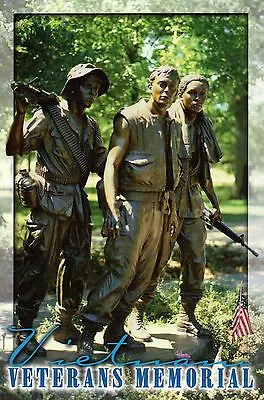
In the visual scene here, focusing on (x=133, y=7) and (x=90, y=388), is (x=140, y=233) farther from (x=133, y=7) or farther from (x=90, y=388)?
(x=133, y=7)

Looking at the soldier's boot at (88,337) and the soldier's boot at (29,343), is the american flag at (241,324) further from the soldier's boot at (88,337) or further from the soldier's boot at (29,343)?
the soldier's boot at (29,343)

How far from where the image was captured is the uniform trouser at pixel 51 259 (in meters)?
5.43

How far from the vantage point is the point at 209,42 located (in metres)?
8.59

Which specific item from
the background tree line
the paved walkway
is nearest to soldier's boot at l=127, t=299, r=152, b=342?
the paved walkway

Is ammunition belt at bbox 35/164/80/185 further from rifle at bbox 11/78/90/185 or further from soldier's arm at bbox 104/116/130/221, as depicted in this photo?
soldier's arm at bbox 104/116/130/221

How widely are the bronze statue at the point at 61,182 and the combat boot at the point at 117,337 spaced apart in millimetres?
428

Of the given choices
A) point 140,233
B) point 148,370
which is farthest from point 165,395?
point 140,233

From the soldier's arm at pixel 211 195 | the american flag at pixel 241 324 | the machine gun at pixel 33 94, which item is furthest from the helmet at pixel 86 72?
the american flag at pixel 241 324

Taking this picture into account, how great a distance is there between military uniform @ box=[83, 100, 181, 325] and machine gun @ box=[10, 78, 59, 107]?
484 mm

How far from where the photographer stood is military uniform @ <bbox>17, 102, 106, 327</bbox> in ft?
17.7

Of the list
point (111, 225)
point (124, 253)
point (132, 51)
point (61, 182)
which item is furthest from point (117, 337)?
point (132, 51)

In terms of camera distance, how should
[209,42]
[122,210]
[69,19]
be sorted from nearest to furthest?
[122,210] → [69,19] → [209,42]

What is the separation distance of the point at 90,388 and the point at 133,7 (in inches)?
132

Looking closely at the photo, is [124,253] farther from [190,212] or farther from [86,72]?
[86,72]
